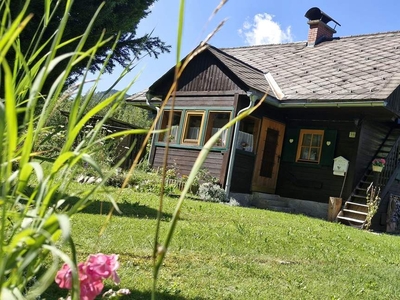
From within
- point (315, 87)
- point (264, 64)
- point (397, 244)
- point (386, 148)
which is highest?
point (264, 64)

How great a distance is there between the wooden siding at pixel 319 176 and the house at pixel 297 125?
0.09 ft

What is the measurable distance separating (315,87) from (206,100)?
3005 mm

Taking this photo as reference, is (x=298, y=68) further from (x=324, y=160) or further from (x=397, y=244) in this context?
(x=397, y=244)

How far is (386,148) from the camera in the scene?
1302 centimetres

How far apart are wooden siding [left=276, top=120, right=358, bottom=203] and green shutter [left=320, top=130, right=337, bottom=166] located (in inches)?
4.6

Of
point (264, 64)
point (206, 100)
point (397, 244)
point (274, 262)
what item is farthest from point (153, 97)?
point (274, 262)

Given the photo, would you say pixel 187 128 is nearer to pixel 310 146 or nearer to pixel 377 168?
pixel 310 146

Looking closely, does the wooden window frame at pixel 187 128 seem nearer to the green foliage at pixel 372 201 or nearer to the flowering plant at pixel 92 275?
the green foliage at pixel 372 201

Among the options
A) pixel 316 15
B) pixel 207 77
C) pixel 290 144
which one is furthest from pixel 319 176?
pixel 316 15

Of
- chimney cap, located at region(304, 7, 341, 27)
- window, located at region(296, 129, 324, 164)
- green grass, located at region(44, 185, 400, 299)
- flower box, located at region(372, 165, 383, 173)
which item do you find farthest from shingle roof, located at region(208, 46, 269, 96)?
green grass, located at region(44, 185, 400, 299)

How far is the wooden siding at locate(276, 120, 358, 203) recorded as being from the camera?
1222 cm

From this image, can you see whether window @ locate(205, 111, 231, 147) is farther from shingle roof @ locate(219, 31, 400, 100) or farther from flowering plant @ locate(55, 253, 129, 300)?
flowering plant @ locate(55, 253, 129, 300)

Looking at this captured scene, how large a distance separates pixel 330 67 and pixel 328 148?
2.85 meters

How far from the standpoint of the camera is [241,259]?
4.97 m
